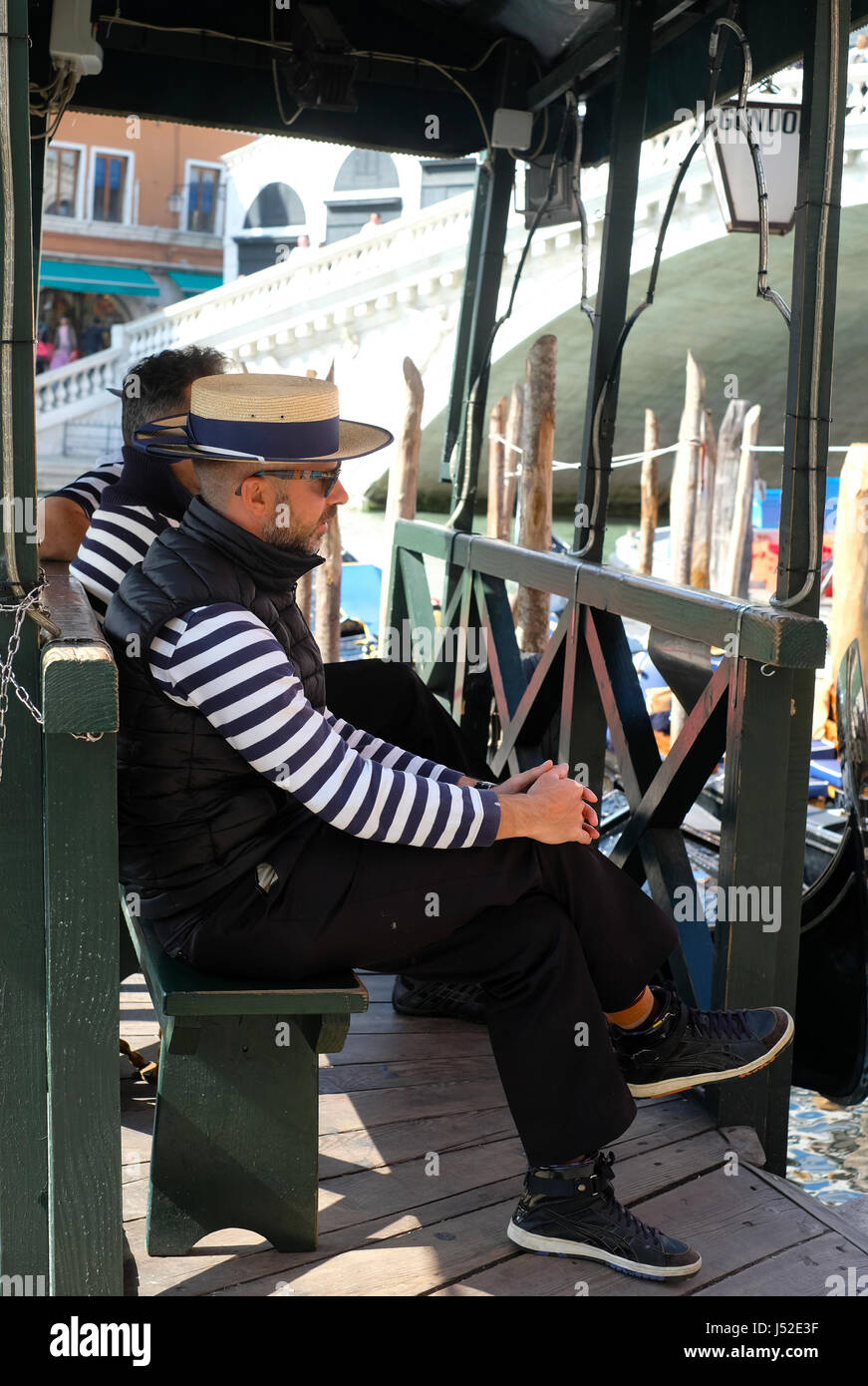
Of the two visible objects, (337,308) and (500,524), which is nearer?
(500,524)

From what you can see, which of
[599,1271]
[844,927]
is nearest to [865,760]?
[844,927]

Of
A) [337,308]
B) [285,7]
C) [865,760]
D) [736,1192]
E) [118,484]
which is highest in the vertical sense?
Result: [337,308]

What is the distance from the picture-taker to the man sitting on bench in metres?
1.81

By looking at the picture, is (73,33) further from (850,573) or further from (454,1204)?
(850,573)

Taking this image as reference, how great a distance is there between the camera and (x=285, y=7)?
355cm

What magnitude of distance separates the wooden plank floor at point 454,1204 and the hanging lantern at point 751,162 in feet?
6.83

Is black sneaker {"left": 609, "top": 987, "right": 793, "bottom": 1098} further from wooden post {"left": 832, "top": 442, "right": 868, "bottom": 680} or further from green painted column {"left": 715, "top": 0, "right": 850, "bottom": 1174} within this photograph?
wooden post {"left": 832, "top": 442, "right": 868, "bottom": 680}

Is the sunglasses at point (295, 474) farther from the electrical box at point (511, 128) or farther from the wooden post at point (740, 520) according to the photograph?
the wooden post at point (740, 520)

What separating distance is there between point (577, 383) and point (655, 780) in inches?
628

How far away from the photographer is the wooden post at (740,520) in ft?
28.1

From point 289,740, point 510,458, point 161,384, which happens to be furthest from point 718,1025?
point 510,458

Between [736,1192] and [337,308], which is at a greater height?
[337,308]

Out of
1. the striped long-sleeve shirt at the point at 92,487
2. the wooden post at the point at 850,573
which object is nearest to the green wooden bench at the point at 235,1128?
the striped long-sleeve shirt at the point at 92,487
